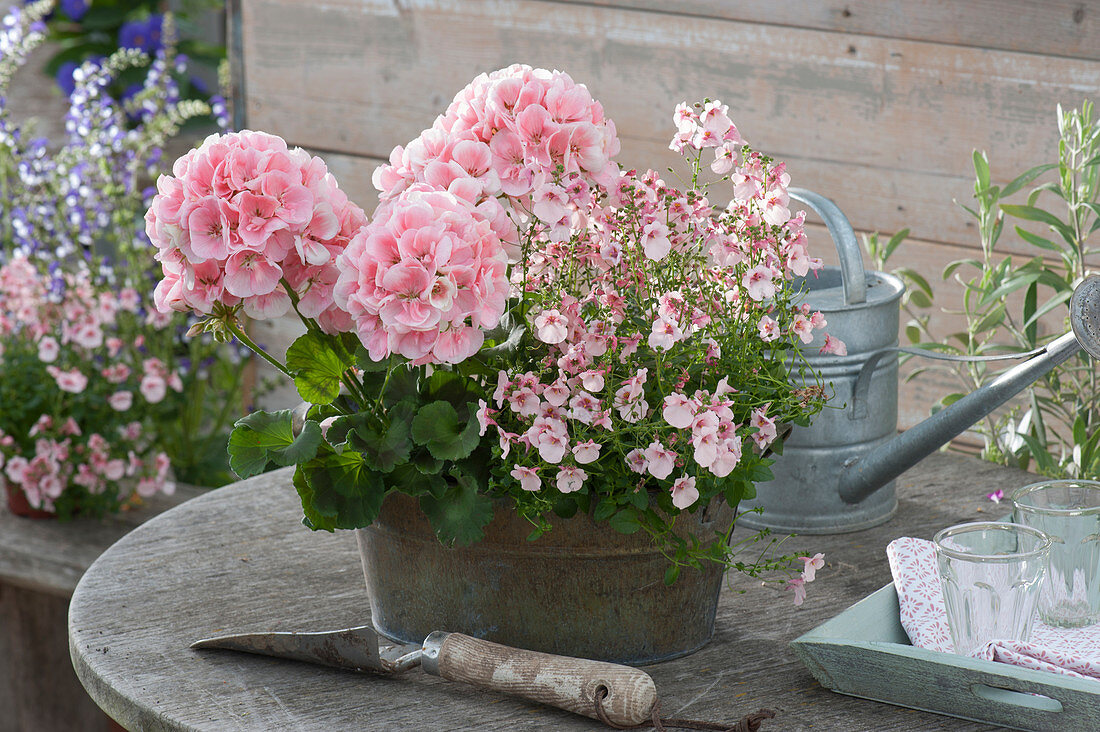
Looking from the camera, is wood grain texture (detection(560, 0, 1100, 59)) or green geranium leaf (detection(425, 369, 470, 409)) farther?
wood grain texture (detection(560, 0, 1100, 59))

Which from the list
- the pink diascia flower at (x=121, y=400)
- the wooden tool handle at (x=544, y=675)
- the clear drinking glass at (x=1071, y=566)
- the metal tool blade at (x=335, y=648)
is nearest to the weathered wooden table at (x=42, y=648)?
the pink diascia flower at (x=121, y=400)

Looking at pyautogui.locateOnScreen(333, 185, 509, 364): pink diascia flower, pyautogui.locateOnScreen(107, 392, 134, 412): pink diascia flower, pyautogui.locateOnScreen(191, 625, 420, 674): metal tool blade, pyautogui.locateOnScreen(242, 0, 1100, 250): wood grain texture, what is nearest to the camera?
pyautogui.locateOnScreen(333, 185, 509, 364): pink diascia flower

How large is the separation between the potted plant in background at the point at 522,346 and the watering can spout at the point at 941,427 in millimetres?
205

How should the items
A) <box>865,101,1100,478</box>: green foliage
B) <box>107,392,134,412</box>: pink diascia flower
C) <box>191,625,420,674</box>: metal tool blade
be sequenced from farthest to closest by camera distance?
<box>107,392,134,412</box>: pink diascia flower, <box>865,101,1100,478</box>: green foliage, <box>191,625,420,674</box>: metal tool blade

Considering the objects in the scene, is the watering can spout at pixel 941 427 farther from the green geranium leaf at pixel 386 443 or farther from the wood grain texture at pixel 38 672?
the wood grain texture at pixel 38 672

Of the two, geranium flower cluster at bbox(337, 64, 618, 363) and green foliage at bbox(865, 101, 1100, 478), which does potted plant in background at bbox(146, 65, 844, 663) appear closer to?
geranium flower cluster at bbox(337, 64, 618, 363)

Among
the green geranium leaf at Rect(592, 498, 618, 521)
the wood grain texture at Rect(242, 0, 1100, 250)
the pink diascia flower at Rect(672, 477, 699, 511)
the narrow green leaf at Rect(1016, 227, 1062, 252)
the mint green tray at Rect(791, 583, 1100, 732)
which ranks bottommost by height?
the mint green tray at Rect(791, 583, 1100, 732)

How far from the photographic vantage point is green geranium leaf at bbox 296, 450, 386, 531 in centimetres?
78

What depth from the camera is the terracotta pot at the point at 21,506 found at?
195 centimetres

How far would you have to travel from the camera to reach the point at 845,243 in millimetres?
1040

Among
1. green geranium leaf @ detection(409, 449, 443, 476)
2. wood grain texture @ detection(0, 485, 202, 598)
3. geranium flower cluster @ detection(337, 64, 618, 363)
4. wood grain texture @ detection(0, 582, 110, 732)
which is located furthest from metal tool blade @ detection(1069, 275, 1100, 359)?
wood grain texture @ detection(0, 582, 110, 732)

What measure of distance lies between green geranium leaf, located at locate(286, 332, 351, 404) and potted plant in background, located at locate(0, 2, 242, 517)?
123cm

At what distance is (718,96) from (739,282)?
3.88 ft

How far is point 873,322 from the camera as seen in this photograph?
1.06 m
